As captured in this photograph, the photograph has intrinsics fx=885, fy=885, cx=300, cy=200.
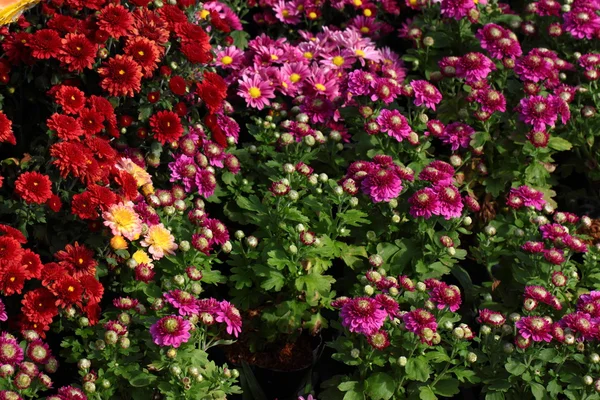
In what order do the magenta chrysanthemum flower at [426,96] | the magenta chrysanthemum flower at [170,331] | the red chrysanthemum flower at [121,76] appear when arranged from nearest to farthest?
1. the magenta chrysanthemum flower at [170,331]
2. the red chrysanthemum flower at [121,76]
3. the magenta chrysanthemum flower at [426,96]

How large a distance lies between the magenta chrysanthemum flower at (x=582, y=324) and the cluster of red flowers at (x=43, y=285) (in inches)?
72.5

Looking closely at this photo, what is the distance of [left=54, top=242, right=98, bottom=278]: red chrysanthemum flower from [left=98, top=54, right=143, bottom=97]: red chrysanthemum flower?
2.44 feet

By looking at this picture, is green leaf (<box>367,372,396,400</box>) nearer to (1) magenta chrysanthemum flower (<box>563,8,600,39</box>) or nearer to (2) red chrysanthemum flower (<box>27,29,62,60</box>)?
(2) red chrysanthemum flower (<box>27,29,62,60</box>)

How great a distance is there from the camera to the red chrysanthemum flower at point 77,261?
3590 mm

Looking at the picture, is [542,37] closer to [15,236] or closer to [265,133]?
[265,133]

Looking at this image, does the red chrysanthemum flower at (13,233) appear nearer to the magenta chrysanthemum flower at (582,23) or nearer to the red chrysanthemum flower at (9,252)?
the red chrysanthemum flower at (9,252)

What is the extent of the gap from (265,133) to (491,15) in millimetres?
1766

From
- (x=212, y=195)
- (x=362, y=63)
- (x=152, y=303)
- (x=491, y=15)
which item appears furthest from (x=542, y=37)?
(x=152, y=303)

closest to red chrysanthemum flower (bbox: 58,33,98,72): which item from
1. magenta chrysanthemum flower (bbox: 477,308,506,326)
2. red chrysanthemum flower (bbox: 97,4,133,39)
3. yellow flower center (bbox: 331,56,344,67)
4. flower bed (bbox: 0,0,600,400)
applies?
flower bed (bbox: 0,0,600,400)

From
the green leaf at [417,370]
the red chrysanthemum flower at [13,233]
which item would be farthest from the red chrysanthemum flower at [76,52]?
the green leaf at [417,370]

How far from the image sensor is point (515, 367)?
3.42 metres

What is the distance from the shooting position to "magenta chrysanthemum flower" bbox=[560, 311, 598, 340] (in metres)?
3.40

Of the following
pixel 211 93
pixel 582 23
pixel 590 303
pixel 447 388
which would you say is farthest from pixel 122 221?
pixel 582 23

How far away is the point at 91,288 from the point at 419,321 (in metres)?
1.29
